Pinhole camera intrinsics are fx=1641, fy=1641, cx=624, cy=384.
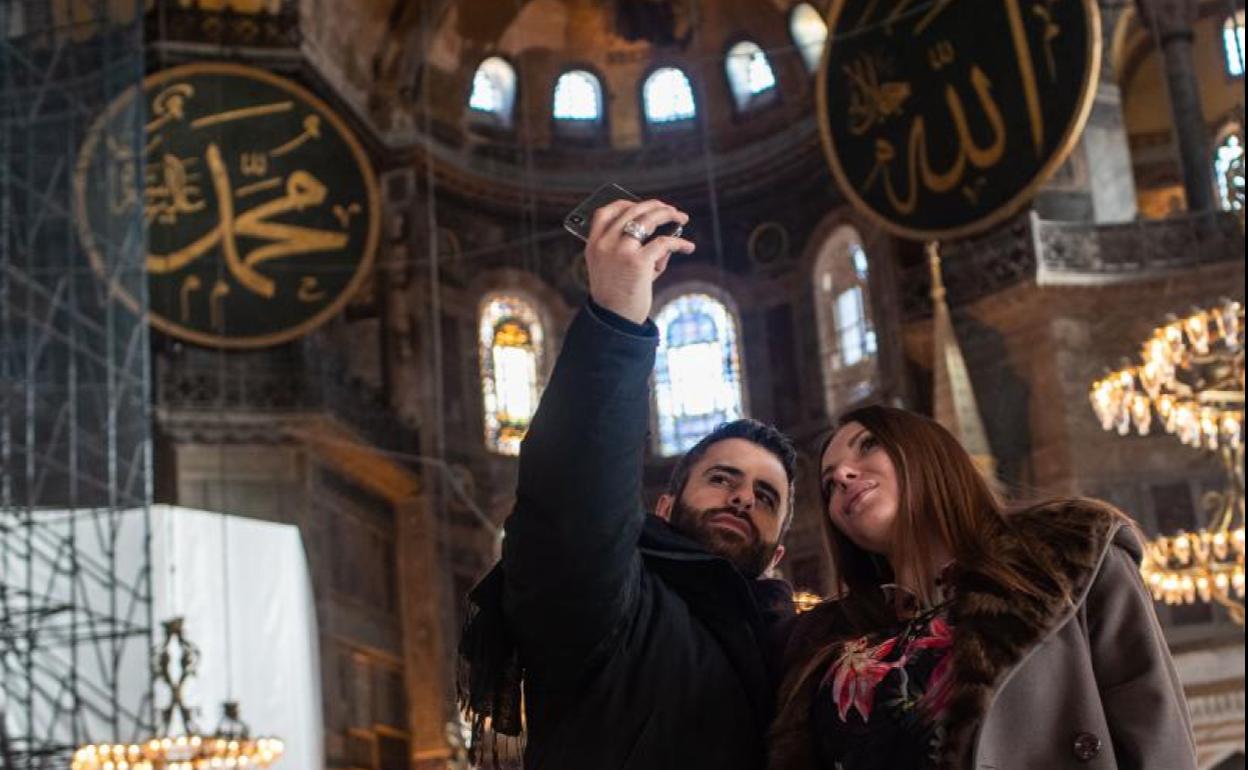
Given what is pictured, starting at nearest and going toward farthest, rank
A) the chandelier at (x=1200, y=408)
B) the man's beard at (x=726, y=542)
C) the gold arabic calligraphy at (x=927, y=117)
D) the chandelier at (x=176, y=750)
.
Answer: the man's beard at (x=726, y=542)
the chandelier at (x=1200, y=408)
the gold arabic calligraphy at (x=927, y=117)
the chandelier at (x=176, y=750)

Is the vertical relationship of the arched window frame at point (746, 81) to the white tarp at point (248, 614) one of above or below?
above

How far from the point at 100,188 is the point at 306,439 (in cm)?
315

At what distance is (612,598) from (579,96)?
17537 millimetres

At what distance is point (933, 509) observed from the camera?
198cm

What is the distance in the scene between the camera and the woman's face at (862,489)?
2.02 meters

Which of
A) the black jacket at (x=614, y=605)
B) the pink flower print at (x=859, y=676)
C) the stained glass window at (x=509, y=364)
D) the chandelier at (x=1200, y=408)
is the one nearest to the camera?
the black jacket at (x=614, y=605)

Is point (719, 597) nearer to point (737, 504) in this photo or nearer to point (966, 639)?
point (737, 504)

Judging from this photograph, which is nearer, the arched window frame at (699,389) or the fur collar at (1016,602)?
the fur collar at (1016,602)

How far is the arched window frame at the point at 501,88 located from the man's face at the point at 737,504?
16542 millimetres

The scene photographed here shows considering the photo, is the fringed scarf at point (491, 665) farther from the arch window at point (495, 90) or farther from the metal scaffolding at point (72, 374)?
the arch window at point (495, 90)

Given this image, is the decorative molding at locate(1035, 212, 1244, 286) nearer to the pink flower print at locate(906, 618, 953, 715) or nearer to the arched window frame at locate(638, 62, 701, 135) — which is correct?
the arched window frame at locate(638, 62, 701, 135)

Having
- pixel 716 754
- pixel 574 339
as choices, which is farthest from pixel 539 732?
pixel 574 339

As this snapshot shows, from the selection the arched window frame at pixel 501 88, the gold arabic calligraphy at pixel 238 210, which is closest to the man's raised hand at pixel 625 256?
the gold arabic calligraphy at pixel 238 210

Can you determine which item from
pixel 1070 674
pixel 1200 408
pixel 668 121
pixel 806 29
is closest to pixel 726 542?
pixel 1070 674
